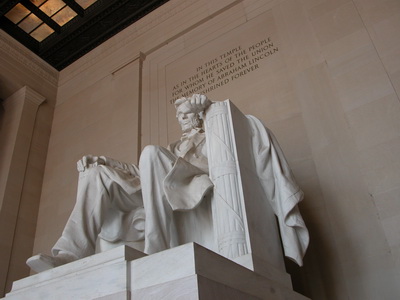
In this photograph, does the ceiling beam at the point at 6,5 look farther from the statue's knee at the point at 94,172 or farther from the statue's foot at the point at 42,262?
the statue's foot at the point at 42,262

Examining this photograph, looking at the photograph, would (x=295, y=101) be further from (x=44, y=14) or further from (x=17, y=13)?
(x=17, y=13)

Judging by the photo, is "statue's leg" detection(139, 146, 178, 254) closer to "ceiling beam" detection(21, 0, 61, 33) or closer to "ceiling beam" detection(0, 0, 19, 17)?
"ceiling beam" detection(0, 0, 19, 17)

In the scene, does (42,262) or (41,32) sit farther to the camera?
(41,32)

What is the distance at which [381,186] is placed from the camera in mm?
3723

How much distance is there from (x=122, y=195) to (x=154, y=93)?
317cm

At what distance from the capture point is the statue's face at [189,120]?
3.67 metres

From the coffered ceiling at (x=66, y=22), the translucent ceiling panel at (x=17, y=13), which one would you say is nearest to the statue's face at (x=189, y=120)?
the coffered ceiling at (x=66, y=22)

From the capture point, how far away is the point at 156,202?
287cm

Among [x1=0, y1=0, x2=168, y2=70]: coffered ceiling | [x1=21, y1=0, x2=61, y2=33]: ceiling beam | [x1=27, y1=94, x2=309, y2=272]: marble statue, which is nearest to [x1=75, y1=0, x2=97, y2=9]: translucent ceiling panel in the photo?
[x1=0, y1=0, x2=168, y2=70]: coffered ceiling

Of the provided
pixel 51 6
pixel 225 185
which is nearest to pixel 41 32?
pixel 51 6

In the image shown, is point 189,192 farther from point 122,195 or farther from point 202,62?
point 202,62

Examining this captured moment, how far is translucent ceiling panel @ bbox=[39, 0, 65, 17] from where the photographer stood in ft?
23.7

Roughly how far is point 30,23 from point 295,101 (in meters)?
5.05

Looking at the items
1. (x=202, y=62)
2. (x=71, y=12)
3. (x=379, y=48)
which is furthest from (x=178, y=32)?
(x=379, y=48)
